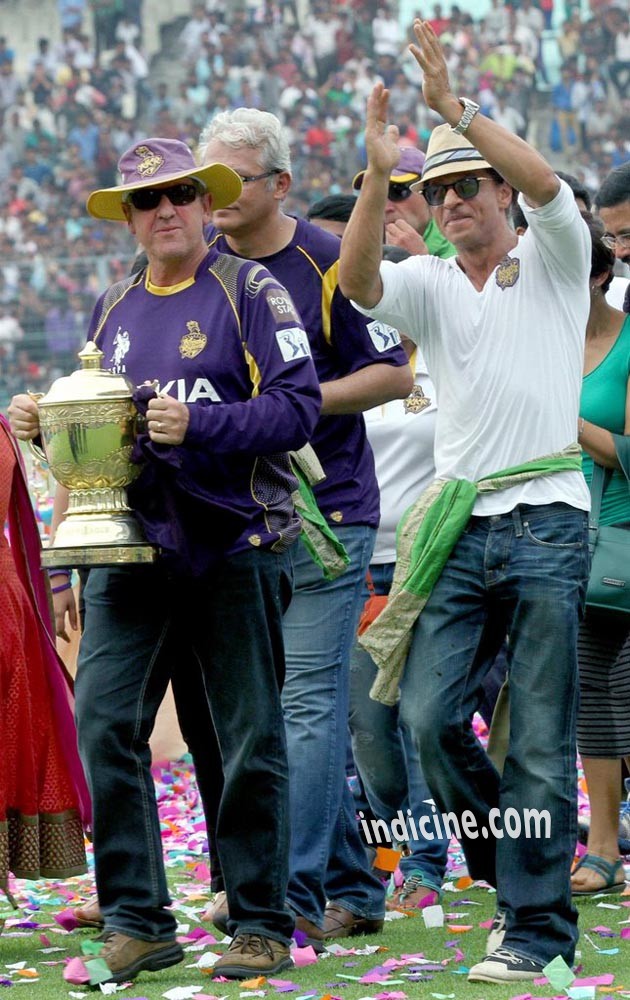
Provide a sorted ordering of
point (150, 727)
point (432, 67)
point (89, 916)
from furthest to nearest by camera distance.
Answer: point (89, 916) → point (150, 727) → point (432, 67)

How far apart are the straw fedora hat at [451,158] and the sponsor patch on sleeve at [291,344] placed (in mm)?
530

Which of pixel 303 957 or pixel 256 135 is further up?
pixel 256 135

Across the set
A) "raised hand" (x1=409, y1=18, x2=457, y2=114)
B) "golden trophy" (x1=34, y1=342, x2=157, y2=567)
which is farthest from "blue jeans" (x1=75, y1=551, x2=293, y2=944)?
"raised hand" (x1=409, y1=18, x2=457, y2=114)

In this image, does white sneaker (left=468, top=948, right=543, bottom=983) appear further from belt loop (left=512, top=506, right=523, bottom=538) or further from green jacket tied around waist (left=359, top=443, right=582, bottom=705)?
belt loop (left=512, top=506, right=523, bottom=538)

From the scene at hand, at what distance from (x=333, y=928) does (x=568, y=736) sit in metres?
1.03

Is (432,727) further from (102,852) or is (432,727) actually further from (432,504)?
(102,852)

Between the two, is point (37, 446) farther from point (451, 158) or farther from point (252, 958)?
point (252, 958)

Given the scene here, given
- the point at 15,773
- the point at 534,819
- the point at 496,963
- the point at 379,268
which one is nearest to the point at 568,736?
the point at 534,819

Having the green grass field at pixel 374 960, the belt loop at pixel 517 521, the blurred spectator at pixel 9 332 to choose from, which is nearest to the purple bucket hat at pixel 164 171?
the belt loop at pixel 517 521

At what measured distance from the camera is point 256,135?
15.4 ft

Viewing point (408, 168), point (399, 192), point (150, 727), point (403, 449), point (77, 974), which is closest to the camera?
point (77, 974)

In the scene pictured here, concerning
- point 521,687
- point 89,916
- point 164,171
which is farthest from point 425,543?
point 89,916

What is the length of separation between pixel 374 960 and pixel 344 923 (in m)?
0.34

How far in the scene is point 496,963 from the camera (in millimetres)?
3914
